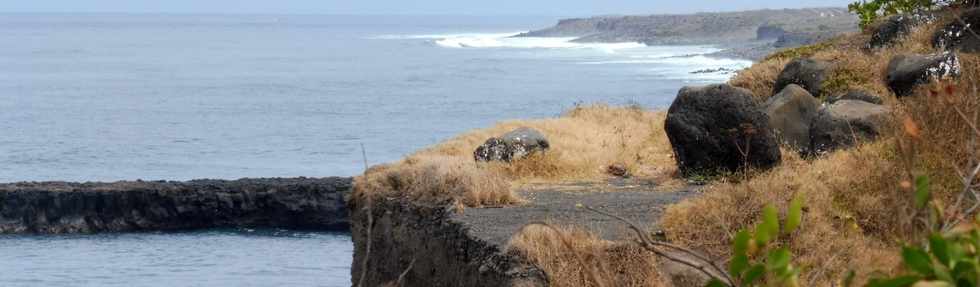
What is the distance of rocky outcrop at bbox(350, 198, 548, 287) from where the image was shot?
14992 millimetres

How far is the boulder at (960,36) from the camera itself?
25.2 metres

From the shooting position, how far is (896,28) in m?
28.5

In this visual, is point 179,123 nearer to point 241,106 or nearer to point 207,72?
point 241,106

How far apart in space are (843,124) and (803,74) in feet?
17.5

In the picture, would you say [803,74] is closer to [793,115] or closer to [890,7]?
[793,115]

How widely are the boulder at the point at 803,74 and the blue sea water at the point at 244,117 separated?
12987 millimetres

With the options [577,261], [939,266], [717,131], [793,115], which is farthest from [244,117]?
[939,266]

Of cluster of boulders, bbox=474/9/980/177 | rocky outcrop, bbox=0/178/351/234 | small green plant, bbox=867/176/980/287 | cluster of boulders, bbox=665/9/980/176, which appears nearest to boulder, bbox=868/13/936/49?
cluster of boulders, bbox=474/9/980/177

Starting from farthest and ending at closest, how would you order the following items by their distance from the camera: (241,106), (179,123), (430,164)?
(241,106)
(179,123)
(430,164)

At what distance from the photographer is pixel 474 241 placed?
1645cm

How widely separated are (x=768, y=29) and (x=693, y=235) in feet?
516

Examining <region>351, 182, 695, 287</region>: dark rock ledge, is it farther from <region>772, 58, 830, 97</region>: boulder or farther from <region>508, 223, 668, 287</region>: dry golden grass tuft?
<region>772, 58, 830, 97</region>: boulder

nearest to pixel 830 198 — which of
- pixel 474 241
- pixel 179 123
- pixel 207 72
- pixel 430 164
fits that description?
pixel 474 241

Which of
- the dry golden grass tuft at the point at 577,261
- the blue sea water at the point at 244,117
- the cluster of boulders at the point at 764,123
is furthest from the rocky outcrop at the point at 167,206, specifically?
the dry golden grass tuft at the point at 577,261
